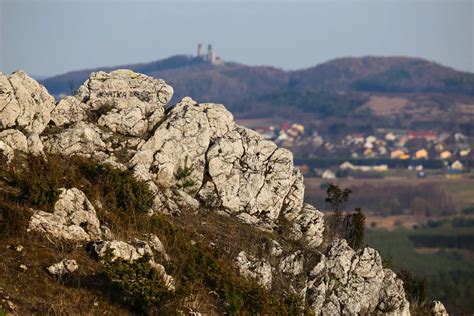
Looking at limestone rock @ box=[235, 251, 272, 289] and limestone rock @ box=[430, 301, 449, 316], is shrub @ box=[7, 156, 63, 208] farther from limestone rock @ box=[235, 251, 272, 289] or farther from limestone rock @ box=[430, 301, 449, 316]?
limestone rock @ box=[430, 301, 449, 316]

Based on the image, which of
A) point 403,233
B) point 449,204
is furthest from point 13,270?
point 449,204

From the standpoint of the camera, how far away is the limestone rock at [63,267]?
23875mm

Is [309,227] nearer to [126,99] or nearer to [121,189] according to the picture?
[121,189]

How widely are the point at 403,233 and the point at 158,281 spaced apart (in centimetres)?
10155

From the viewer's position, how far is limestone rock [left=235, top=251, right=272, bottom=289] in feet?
94.6

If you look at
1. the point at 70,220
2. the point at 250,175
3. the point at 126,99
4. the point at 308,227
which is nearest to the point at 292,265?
the point at 308,227

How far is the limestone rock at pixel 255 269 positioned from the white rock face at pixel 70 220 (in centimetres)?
497

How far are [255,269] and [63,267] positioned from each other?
743 cm

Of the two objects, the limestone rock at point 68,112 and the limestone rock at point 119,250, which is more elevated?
the limestone rock at point 68,112

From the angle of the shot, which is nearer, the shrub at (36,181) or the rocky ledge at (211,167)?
the shrub at (36,181)

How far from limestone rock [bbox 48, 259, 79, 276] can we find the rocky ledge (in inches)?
241

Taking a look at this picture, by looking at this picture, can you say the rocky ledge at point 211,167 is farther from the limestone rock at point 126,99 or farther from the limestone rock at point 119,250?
the limestone rock at point 119,250

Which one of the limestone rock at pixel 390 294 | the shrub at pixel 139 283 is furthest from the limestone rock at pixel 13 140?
the limestone rock at pixel 390 294

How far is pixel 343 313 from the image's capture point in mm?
31125
